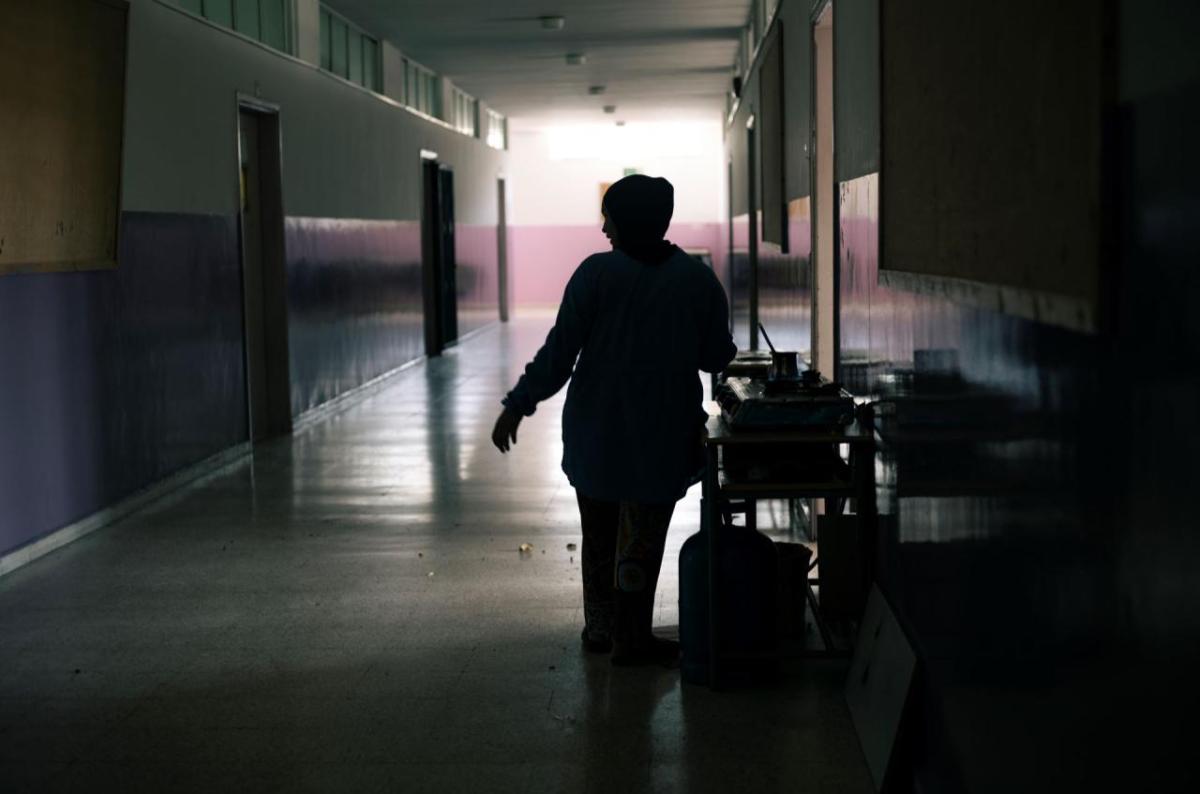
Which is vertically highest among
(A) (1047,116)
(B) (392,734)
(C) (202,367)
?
(A) (1047,116)

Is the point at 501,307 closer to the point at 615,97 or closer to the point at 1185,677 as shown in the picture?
the point at 615,97

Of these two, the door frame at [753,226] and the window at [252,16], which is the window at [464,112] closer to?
the door frame at [753,226]

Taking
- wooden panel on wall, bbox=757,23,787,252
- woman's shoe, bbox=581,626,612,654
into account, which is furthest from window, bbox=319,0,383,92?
woman's shoe, bbox=581,626,612,654

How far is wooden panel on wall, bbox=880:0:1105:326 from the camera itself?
5.79 feet

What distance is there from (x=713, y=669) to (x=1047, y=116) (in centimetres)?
234

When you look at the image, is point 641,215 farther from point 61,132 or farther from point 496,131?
point 496,131

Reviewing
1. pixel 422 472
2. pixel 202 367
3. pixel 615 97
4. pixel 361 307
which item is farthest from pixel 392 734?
pixel 615 97

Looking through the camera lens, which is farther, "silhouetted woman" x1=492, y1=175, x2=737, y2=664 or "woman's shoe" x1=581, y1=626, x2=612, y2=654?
"woman's shoe" x1=581, y1=626, x2=612, y2=654

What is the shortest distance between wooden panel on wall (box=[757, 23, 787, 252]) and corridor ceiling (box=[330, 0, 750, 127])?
303 cm

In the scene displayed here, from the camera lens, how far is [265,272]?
31.4 feet

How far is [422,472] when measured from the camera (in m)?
7.82

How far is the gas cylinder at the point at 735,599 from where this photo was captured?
4008mm

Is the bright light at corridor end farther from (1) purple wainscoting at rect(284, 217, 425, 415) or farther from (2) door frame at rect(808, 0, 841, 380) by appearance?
(2) door frame at rect(808, 0, 841, 380)

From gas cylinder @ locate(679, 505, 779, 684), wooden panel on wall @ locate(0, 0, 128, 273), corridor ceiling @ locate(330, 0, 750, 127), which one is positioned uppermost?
corridor ceiling @ locate(330, 0, 750, 127)
